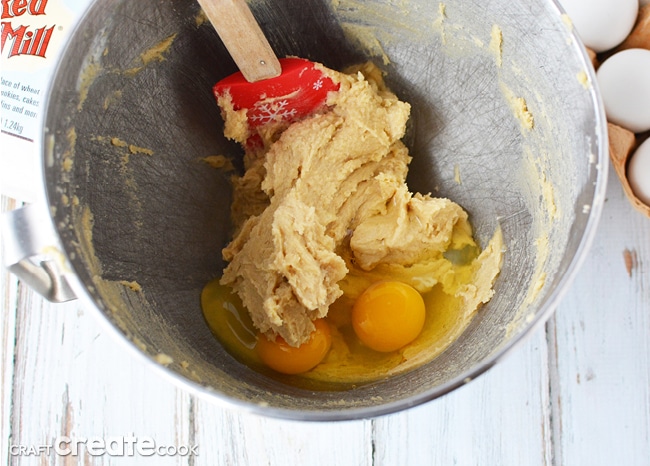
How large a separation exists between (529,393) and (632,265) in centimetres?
44

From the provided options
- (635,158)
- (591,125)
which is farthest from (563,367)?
(591,125)

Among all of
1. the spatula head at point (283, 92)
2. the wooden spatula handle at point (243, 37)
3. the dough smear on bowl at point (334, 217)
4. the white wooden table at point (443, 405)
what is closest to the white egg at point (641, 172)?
the white wooden table at point (443, 405)

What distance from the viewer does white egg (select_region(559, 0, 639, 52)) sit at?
1401 mm

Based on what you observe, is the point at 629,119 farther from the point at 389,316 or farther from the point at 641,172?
the point at 389,316

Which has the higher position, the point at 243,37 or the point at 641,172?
the point at 243,37

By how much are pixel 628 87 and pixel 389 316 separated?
814mm

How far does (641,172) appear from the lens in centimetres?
139

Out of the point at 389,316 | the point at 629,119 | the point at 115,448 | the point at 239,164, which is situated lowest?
the point at 115,448

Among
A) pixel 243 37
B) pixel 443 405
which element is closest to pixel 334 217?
pixel 243 37

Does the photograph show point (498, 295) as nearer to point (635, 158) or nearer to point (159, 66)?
point (635, 158)

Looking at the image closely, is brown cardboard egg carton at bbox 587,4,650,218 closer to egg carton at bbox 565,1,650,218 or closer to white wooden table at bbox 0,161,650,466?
egg carton at bbox 565,1,650,218

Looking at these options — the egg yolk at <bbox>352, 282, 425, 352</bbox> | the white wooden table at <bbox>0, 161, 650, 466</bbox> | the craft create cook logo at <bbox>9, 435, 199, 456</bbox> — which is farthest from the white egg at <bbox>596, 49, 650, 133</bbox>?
the craft create cook logo at <bbox>9, 435, 199, 456</bbox>

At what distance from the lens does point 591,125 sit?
3.39ft

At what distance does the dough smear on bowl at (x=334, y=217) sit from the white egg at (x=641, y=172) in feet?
1.38
